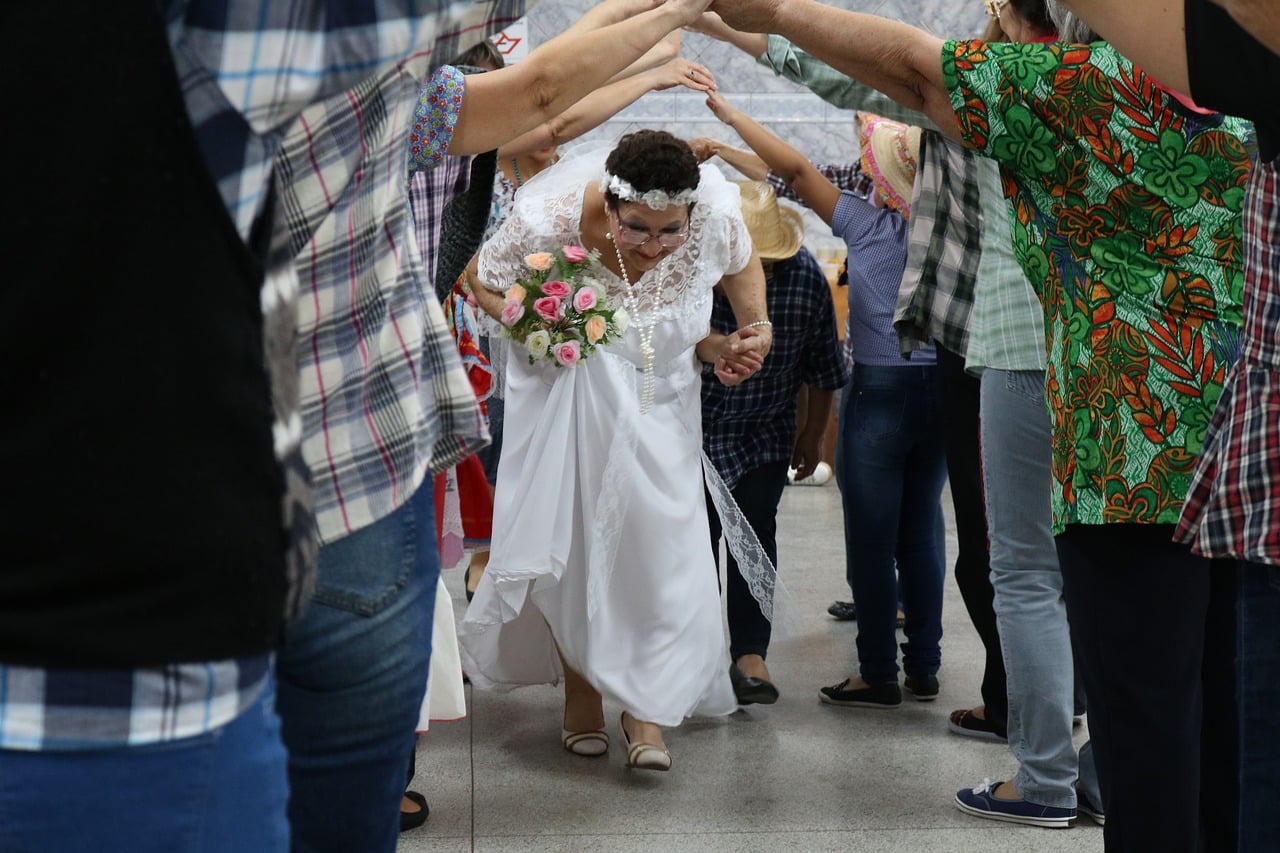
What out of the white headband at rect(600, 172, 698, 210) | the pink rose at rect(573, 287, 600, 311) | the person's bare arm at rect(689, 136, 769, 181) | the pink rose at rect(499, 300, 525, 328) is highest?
the person's bare arm at rect(689, 136, 769, 181)

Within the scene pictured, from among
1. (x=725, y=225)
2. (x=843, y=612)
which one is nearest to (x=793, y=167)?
(x=725, y=225)

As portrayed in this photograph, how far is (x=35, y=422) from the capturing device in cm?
85

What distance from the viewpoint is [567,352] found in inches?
145

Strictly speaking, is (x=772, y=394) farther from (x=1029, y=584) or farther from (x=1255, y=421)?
(x=1255, y=421)

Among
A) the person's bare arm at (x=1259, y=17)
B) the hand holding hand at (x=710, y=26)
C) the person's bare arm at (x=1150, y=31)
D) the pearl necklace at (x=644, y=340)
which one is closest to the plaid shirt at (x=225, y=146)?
the person's bare arm at (x=1259, y=17)

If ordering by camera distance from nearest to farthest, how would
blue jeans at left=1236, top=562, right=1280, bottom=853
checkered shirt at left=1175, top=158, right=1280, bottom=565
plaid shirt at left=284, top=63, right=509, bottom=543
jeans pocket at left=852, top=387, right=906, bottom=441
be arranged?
1. plaid shirt at left=284, top=63, right=509, bottom=543
2. checkered shirt at left=1175, top=158, right=1280, bottom=565
3. blue jeans at left=1236, top=562, right=1280, bottom=853
4. jeans pocket at left=852, top=387, right=906, bottom=441

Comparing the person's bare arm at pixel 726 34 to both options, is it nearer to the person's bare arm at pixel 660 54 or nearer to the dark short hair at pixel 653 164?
the person's bare arm at pixel 660 54

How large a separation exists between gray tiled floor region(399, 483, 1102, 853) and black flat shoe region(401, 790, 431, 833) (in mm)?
30

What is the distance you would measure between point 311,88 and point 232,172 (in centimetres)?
9

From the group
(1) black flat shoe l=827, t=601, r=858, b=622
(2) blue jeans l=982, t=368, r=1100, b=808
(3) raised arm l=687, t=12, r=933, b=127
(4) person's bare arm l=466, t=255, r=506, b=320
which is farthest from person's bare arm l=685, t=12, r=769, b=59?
(1) black flat shoe l=827, t=601, r=858, b=622

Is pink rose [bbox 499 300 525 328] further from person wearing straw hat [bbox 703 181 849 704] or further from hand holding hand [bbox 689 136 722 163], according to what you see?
hand holding hand [bbox 689 136 722 163]

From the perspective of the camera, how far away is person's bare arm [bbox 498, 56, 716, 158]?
10.3 feet

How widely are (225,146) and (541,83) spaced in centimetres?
94

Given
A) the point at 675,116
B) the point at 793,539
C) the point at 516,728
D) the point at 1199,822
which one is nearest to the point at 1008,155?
the point at 1199,822
